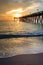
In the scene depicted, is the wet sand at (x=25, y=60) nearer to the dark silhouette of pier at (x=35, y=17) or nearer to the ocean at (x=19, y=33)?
the ocean at (x=19, y=33)

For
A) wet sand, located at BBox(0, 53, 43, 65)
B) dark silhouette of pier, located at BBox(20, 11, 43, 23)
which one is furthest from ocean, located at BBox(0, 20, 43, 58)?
wet sand, located at BBox(0, 53, 43, 65)

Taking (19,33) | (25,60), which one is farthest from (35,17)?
(25,60)

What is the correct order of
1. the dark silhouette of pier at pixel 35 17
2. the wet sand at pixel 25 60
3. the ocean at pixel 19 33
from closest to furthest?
the wet sand at pixel 25 60, the ocean at pixel 19 33, the dark silhouette of pier at pixel 35 17

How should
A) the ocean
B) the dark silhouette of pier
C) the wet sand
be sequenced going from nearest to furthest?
the wet sand, the ocean, the dark silhouette of pier

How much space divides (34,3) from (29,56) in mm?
620

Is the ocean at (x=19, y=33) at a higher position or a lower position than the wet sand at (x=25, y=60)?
higher

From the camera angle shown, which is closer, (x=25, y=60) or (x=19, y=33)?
(x=25, y=60)

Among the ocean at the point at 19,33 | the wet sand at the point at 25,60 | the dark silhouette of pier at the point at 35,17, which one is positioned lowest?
the wet sand at the point at 25,60

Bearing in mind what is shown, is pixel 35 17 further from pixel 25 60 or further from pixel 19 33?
pixel 25 60

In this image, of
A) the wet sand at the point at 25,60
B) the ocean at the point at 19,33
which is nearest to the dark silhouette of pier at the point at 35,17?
the ocean at the point at 19,33

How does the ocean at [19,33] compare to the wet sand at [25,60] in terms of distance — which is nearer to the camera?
the wet sand at [25,60]

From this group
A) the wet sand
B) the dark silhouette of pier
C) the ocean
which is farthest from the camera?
the dark silhouette of pier

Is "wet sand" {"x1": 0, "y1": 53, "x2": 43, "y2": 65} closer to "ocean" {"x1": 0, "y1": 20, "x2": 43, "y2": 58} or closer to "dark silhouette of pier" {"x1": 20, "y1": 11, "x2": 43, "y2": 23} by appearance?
"ocean" {"x1": 0, "y1": 20, "x2": 43, "y2": 58}

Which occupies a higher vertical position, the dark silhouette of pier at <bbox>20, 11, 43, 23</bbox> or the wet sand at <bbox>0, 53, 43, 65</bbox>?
the dark silhouette of pier at <bbox>20, 11, 43, 23</bbox>
